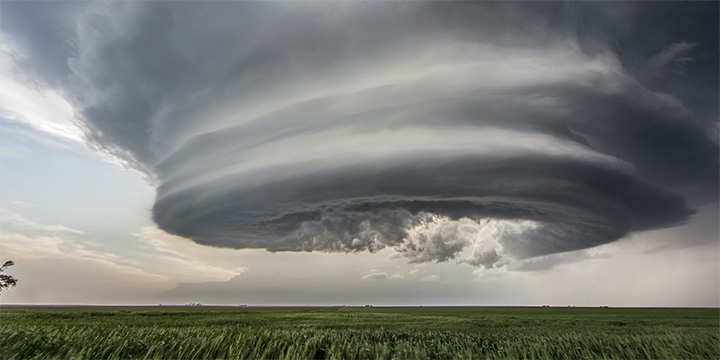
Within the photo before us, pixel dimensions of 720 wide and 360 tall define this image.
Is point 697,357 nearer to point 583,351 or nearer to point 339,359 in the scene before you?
point 583,351

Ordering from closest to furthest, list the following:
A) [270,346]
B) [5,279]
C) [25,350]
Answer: [25,350], [270,346], [5,279]

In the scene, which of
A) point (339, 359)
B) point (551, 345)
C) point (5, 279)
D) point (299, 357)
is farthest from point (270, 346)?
point (5, 279)

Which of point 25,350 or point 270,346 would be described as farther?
point 270,346

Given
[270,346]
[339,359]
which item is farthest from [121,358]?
[339,359]

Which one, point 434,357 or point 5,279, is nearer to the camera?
point 434,357

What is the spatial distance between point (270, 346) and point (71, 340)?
663cm

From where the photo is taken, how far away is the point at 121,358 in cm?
1107

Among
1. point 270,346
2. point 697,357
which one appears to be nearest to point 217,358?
point 270,346

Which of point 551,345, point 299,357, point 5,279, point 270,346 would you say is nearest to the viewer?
point 299,357

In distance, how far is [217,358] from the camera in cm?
1087

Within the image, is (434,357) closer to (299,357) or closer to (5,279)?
(299,357)

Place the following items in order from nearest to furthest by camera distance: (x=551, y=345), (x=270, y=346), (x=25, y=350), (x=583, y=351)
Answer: (x=25, y=350)
(x=270, y=346)
(x=583, y=351)
(x=551, y=345)

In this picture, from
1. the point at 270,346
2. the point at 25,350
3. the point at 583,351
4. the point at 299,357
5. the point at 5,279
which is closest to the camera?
the point at 25,350

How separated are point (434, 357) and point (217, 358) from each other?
8.10 metres
